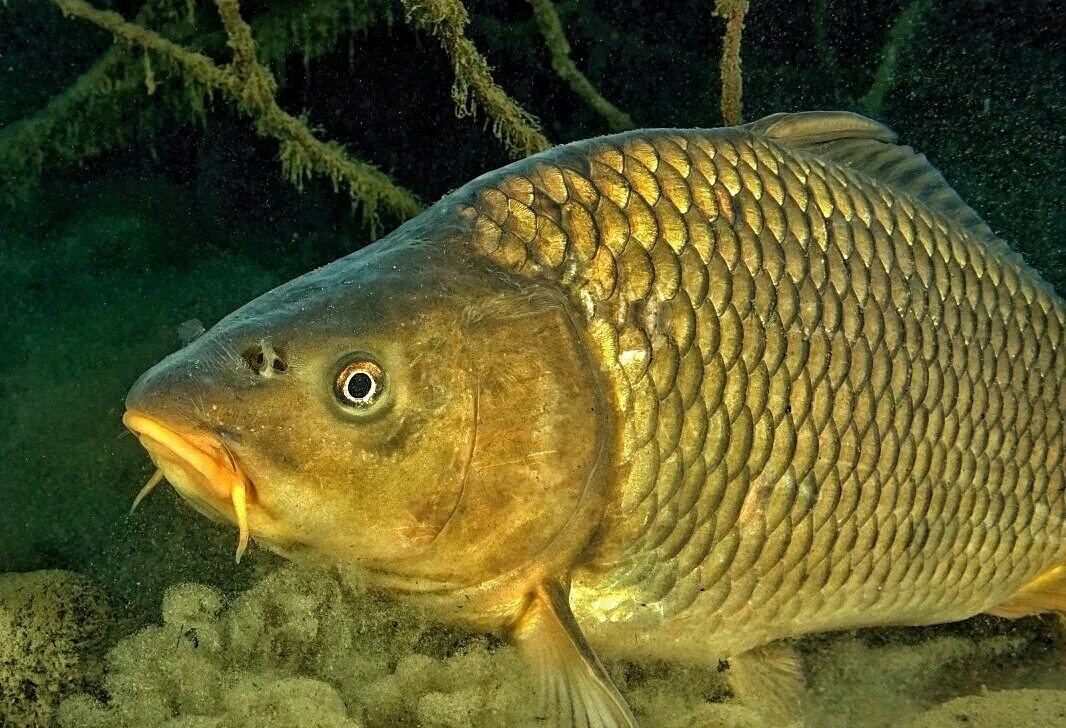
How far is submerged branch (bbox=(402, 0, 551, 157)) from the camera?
3062 millimetres

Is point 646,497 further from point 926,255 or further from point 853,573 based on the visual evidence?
point 926,255

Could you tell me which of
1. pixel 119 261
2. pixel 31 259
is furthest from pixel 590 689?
pixel 31 259

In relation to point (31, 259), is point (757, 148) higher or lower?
higher

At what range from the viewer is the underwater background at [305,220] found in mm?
2002

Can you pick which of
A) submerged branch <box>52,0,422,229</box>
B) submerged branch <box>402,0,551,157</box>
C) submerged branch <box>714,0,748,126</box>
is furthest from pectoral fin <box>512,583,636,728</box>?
submerged branch <box>52,0,422,229</box>

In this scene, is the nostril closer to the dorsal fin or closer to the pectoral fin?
the pectoral fin

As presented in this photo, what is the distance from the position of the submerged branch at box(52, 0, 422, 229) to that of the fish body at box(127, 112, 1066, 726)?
70.8 inches

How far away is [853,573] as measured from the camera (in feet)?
7.73

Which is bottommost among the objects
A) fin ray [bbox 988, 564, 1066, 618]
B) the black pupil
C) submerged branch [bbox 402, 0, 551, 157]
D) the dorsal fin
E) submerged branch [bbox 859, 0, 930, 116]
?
fin ray [bbox 988, 564, 1066, 618]

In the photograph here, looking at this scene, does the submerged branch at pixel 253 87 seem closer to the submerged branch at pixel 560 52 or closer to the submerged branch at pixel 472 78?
the submerged branch at pixel 472 78

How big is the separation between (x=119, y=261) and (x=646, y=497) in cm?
331

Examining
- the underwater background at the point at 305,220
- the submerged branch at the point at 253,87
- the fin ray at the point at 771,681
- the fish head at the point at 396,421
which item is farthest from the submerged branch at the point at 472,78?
the fin ray at the point at 771,681

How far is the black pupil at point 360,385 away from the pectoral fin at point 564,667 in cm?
68

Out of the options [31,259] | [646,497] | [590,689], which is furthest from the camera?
[31,259]
